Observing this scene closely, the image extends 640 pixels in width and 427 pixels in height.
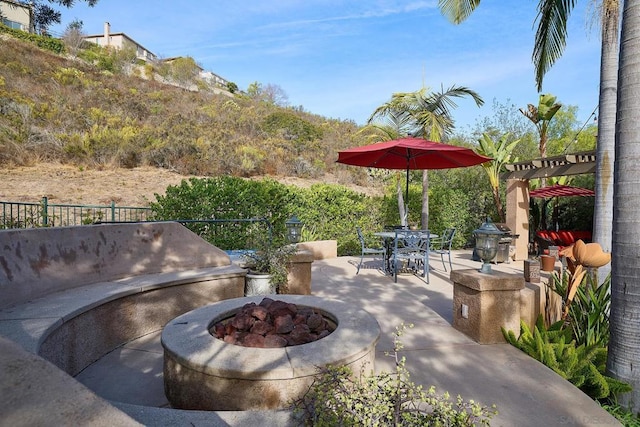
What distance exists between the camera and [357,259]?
916 cm

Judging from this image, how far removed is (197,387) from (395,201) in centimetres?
994

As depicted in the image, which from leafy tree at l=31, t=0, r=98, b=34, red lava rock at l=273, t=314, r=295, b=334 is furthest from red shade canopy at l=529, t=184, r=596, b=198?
leafy tree at l=31, t=0, r=98, b=34

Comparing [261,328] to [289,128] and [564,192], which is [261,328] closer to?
[564,192]

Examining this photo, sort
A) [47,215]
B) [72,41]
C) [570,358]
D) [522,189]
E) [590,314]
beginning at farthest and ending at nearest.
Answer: [72,41]
[522,189]
[47,215]
[590,314]
[570,358]

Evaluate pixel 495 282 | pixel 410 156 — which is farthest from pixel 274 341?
pixel 410 156

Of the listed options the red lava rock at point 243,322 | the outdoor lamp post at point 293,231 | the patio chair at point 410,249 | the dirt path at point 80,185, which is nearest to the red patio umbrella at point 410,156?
the patio chair at point 410,249

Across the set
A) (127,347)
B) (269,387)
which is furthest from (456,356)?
(127,347)

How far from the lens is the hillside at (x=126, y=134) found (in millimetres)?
14004

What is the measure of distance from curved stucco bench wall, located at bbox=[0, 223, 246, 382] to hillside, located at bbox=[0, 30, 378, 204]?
27.3 feet

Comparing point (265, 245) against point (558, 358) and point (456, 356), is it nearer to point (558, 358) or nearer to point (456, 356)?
point (456, 356)

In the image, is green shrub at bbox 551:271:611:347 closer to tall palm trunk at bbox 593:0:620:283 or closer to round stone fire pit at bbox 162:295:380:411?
tall palm trunk at bbox 593:0:620:283

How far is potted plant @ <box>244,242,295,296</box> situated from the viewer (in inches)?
196

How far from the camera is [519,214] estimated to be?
31.9ft

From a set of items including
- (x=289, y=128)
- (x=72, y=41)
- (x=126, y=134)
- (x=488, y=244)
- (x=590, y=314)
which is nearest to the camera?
(x=590, y=314)
